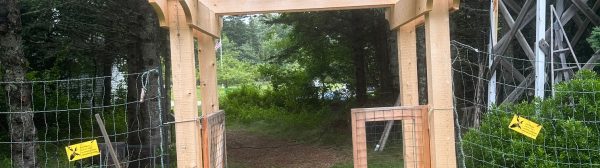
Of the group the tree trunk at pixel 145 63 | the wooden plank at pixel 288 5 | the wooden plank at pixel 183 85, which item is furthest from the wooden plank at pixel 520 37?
the wooden plank at pixel 183 85

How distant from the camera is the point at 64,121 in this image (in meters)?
12.3

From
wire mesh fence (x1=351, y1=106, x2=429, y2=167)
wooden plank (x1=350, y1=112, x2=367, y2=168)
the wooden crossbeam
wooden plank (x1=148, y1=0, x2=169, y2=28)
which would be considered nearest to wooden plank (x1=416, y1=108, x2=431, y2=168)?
wire mesh fence (x1=351, y1=106, x2=429, y2=167)

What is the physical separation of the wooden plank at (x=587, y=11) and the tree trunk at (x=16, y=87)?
20.9 feet

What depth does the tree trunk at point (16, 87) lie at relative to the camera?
5414 mm

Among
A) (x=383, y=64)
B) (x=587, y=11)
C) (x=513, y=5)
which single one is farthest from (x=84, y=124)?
(x=587, y=11)

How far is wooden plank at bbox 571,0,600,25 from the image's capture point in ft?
22.0

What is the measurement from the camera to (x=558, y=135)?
4246mm

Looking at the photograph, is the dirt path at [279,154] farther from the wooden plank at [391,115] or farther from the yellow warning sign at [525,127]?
the wooden plank at [391,115]

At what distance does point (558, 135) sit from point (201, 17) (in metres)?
2.89

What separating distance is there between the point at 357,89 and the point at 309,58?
1.92 meters

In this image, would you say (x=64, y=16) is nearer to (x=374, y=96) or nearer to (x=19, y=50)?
(x=19, y=50)

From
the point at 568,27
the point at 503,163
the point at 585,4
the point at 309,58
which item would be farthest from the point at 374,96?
the point at 503,163

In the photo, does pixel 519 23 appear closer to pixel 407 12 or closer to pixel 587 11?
pixel 587 11

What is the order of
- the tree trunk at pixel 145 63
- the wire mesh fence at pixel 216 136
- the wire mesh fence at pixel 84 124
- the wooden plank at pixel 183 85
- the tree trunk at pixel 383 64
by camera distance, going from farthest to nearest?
the tree trunk at pixel 383 64
the tree trunk at pixel 145 63
the wire mesh fence at pixel 84 124
the wire mesh fence at pixel 216 136
the wooden plank at pixel 183 85
